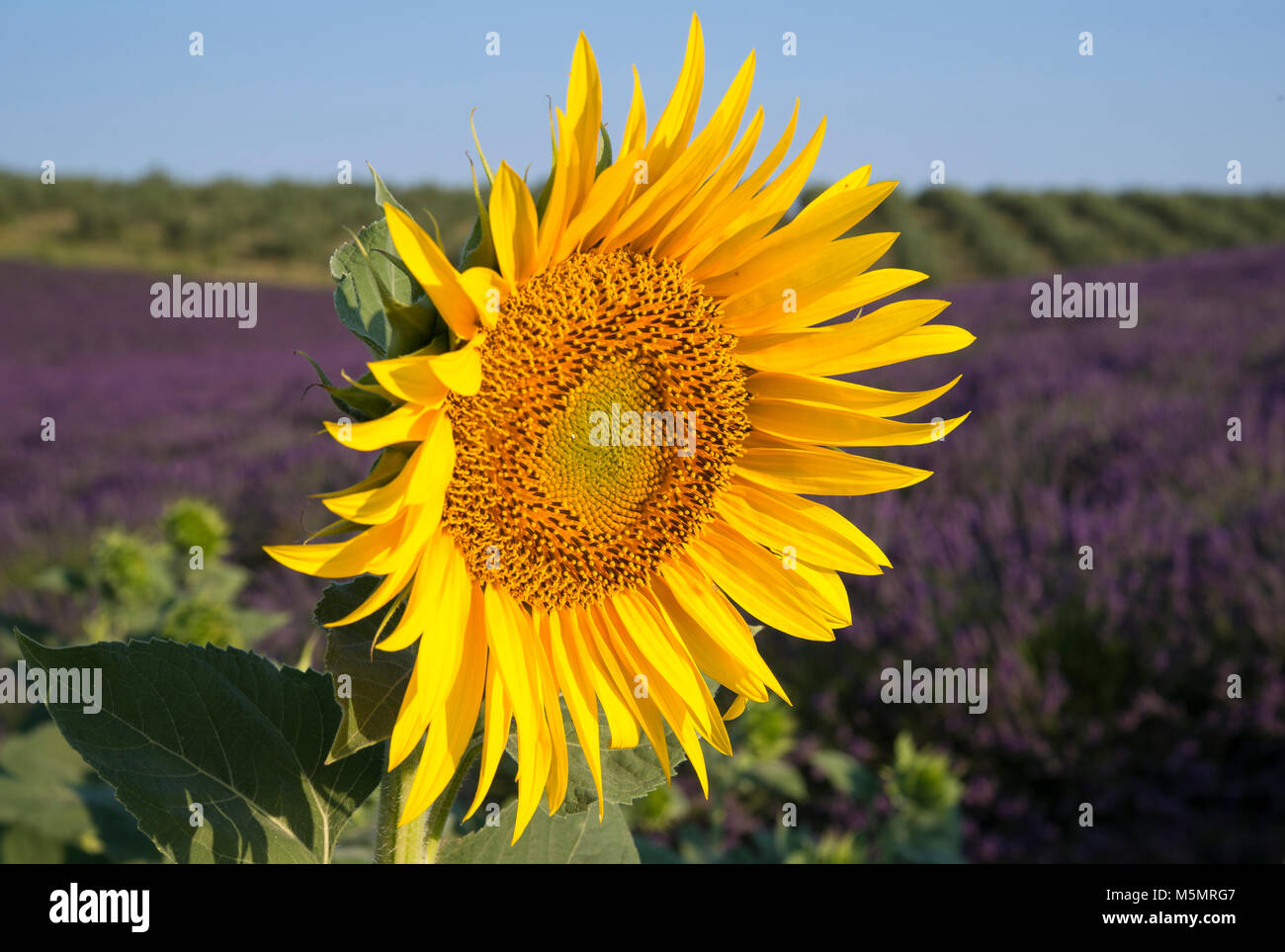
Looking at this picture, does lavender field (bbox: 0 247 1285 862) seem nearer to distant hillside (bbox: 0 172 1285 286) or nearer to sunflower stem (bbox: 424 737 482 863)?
Answer: sunflower stem (bbox: 424 737 482 863)

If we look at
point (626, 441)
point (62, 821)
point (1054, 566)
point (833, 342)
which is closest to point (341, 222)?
point (1054, 566)

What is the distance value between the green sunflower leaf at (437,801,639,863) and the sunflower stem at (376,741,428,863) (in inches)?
2.3

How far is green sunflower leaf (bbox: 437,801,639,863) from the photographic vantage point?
1.05m

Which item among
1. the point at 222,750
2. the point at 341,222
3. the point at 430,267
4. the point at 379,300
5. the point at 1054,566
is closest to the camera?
the point at 430,267

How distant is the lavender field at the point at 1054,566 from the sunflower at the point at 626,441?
154cm

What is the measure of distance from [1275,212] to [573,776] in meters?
30.8

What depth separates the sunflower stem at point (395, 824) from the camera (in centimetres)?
95

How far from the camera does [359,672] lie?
891 millimetres

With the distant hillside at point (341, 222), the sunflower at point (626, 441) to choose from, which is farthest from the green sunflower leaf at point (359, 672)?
the distant hillside at point (341, 222)

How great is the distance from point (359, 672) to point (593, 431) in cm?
37

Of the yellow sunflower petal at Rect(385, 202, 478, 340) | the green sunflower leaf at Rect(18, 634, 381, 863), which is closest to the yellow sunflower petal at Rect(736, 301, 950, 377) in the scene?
the yellow sunflower petal at Rect(385, 202, 478, 340)

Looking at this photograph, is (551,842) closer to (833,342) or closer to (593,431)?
(593,431)

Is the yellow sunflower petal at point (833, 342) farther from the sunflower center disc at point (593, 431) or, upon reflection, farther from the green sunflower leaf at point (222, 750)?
the green sunflower leaf at point (222, 750)
